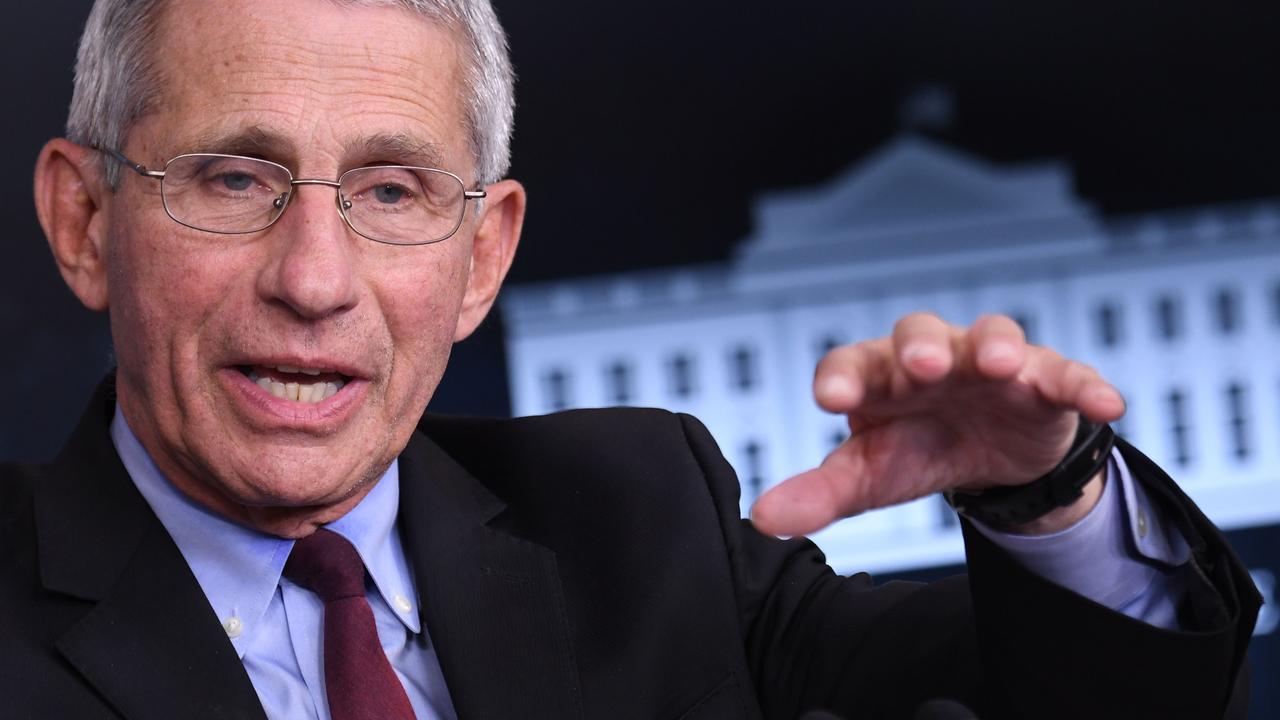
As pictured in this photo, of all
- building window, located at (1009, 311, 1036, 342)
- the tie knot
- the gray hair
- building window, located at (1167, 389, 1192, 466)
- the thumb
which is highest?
the gray hair

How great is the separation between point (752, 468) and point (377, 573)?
1782 millimetres

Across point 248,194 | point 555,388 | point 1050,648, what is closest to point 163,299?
point 248,194

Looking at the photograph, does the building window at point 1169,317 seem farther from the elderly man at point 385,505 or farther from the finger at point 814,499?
the finger at point 814,499

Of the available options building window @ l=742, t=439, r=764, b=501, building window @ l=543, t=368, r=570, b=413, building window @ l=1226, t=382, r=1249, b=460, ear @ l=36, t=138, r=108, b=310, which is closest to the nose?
ear @ l=36, t=138, r=108, b=310

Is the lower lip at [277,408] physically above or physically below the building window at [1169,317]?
above

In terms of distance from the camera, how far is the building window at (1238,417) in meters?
3.27

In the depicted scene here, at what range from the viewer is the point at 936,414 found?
1.15m

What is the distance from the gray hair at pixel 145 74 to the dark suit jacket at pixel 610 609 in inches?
13.1

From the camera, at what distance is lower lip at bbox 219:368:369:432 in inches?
52.7

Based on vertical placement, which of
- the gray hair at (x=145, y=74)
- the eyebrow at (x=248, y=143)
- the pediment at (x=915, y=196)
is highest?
the gray hair at (x=145, y=74)

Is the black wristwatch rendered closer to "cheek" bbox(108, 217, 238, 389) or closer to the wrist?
the wrist

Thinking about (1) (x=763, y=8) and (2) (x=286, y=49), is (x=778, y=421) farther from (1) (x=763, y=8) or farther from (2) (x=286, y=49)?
(2) (x=286, y=49)

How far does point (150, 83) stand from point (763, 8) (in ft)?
6.74

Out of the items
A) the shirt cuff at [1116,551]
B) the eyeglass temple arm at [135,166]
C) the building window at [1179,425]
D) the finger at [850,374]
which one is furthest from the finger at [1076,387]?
the building window at [1179,425]
